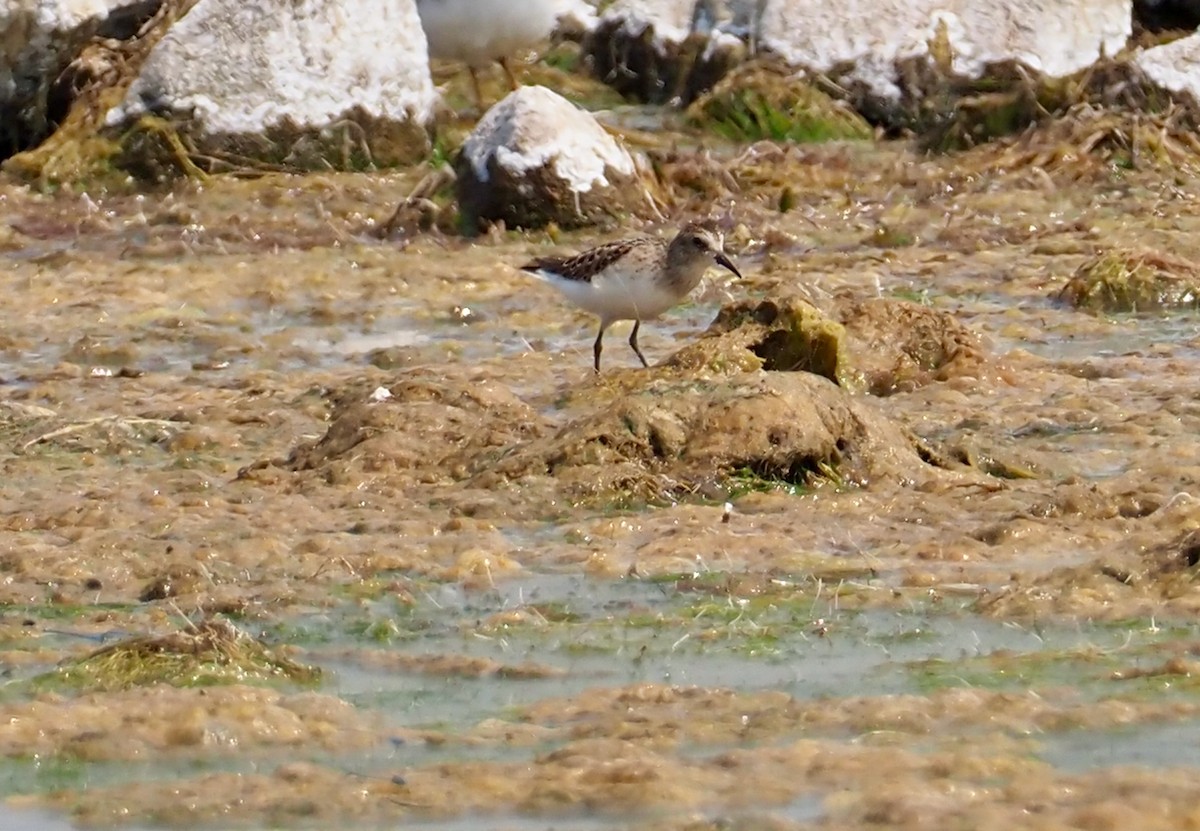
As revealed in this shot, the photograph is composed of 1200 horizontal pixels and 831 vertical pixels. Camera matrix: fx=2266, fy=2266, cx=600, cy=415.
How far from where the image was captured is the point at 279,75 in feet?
43.7

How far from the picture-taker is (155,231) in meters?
12.1

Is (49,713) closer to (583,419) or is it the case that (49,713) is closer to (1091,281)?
(583,419)

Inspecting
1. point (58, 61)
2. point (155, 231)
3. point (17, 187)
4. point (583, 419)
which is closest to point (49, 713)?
point (583, 419)

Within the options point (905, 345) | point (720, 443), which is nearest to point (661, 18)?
point (905, 345)

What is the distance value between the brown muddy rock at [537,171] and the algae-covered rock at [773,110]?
2.35m

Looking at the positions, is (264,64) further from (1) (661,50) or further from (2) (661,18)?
(2) (661,18)

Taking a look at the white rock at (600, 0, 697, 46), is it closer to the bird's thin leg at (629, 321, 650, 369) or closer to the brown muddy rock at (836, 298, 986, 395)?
the bird's thin leg at (629, 321, 650, 369)

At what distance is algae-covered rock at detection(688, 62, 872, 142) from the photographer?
47.0 ft

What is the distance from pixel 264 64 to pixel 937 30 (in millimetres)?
4248

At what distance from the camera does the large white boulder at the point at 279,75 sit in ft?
43.5

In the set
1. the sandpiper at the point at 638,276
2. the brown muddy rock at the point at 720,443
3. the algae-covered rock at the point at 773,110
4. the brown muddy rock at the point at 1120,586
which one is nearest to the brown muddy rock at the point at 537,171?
the algae-covered rock at the point at 773,110

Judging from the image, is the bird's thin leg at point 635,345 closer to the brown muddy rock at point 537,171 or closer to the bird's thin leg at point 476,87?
the brown muddy rock at point 537,171

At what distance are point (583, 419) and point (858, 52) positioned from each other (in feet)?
26.8

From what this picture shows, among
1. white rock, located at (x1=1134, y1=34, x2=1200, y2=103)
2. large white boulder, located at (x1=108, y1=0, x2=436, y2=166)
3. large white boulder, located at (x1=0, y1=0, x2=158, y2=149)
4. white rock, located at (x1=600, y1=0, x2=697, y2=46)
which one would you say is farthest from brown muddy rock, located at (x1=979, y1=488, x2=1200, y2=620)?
white rock, located at (x1=600, y1=0, x2=697, y2=46)
